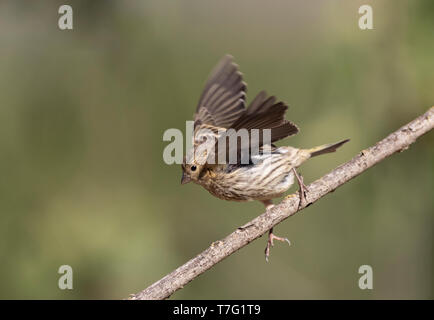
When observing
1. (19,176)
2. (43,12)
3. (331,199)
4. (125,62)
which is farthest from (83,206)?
(331,199)

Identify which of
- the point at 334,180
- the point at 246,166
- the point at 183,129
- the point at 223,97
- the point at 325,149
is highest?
the point at 223,97

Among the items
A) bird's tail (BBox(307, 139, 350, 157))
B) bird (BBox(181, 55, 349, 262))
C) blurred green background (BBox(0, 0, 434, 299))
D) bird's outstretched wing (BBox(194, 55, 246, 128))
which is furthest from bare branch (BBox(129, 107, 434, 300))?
bird's outstretched wing (BBox(194, 55, 246, 128))

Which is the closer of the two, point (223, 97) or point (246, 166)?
point (246, 166)

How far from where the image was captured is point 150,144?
5.84 meters

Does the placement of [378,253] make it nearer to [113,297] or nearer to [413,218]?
[413,218]

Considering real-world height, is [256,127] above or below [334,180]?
above

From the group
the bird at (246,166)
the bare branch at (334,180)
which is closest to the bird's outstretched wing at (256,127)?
the bird at (246,166)

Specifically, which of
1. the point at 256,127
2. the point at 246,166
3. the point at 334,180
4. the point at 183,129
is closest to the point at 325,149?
the point at 246,166

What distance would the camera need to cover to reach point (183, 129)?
18.4ft

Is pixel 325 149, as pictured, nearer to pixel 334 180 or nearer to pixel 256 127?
pixel 334 180

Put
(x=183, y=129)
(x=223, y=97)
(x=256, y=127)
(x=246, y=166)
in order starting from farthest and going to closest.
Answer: (x=183, y=129) < (x=223, y=97) < (x=246, y=166) < (x=256, y=127)

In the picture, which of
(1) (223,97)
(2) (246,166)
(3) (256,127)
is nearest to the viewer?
(3) (256,127)

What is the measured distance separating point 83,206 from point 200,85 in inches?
69.0

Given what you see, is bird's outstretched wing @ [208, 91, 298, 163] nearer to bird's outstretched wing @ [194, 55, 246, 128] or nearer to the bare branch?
the bare branch
